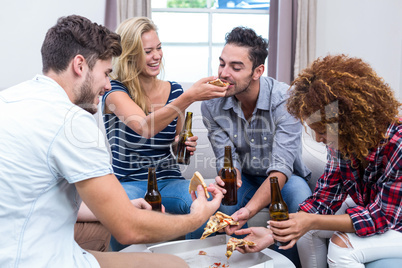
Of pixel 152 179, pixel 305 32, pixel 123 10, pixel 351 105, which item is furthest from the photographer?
pixel 305 32

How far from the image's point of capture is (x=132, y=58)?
7.04 ft

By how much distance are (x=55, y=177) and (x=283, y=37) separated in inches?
127

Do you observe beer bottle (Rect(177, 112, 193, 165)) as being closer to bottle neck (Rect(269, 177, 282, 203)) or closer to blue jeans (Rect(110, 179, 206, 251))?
blue jeans (Rect(110, 179, 206, 251))

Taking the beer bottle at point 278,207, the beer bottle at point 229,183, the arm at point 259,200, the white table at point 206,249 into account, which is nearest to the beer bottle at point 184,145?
the beer bottle at point 229,183

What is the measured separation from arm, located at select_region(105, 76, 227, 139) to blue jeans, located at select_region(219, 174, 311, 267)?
54 cm

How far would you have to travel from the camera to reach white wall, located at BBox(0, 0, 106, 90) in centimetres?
379

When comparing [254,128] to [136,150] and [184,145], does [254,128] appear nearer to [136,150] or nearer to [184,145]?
[184,145]

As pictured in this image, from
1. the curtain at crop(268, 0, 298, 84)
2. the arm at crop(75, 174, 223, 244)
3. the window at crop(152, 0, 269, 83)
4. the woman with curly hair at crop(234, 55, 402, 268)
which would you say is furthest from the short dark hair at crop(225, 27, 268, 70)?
the window at crop(152, 0, 269, 83)

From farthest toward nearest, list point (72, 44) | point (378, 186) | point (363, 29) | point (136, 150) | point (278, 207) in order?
1. point (363, 29)
2. point (136, 150)
3. point (278, 207)
4. point (378, 186)
5. point (72, 44)

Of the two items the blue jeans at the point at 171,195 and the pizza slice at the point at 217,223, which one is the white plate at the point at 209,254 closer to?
the pizza slice at the point at 217,223

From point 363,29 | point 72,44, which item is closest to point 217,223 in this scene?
point 72,44

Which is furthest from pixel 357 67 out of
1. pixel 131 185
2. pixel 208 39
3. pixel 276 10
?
pixel 208 39

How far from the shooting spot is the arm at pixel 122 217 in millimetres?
1054

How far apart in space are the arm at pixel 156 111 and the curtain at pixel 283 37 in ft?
7.00
